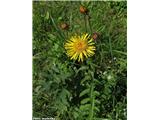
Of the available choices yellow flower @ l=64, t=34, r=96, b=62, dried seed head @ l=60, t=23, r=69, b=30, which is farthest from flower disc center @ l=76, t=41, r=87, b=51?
dried seed head @ l=60, t=23, r=69, b=30

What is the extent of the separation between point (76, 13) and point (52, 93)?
1.76 ft

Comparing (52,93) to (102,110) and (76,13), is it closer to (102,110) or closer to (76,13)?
(102,110)

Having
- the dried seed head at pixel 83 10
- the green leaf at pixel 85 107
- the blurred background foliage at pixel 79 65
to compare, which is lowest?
the green leaf at pixel 85 107

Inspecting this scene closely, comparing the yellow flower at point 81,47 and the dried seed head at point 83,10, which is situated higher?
the dried seed head at point 83,10

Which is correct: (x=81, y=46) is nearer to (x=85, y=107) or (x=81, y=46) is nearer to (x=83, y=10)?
(x=83, y=10)

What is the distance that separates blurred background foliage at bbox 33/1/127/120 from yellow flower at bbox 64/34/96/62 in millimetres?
38

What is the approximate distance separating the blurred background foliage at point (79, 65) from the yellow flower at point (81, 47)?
38mm

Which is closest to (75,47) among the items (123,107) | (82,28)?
(82,28)

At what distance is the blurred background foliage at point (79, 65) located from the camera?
242 centimetres

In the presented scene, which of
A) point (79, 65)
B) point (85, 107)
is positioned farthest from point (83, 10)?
point (85, 107)

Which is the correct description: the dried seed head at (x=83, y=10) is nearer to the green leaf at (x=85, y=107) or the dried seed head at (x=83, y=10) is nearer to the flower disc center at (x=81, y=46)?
the flower disc center at (x=81, y=46)

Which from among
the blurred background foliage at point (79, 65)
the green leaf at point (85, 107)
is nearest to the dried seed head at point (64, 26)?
the blurred background foliage at point (79, 65)

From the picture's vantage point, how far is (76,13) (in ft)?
8.45

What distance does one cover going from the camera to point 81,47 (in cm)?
248
